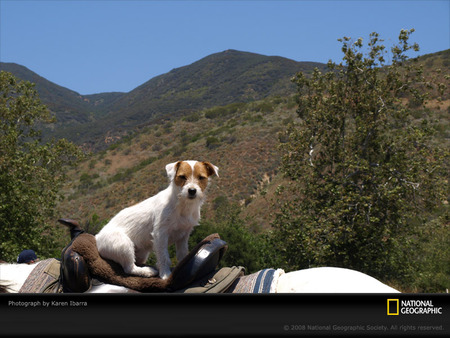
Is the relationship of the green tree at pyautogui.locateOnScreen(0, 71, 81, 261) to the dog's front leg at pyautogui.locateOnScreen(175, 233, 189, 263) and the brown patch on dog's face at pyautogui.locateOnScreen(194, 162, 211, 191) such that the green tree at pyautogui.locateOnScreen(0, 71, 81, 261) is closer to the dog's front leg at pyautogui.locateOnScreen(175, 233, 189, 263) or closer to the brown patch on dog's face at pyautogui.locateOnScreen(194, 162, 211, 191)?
the dog's front leg at pyautogui.locateOnScreen(175, 233, 189, 263)

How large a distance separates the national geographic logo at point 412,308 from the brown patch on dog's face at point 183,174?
171cm

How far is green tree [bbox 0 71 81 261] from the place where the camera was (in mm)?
12078

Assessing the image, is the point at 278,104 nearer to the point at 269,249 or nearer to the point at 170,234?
the point at 269,249

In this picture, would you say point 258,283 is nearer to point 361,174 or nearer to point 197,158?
point 361,174

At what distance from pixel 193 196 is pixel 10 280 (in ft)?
6.72

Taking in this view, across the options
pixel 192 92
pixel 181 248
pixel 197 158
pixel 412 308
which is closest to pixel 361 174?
pixel 181 248

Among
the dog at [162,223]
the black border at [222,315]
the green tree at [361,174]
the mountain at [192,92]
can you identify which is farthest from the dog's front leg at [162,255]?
the mountain at [192,92]

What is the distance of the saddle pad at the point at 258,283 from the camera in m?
2.66

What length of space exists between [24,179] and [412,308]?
14.4 metres

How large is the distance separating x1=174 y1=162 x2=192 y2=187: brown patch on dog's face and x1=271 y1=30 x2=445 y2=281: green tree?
27.8 feet

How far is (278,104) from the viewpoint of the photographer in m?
45.7

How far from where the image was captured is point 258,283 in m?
2.74

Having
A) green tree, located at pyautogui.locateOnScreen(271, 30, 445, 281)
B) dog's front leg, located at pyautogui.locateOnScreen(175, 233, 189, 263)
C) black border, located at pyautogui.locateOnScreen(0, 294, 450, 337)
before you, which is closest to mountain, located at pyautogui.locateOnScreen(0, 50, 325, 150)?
green tree, located at pyautogui.locateOnScreen(271, 30, 445, 281)

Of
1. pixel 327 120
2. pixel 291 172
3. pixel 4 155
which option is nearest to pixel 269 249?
pixel 291 172
